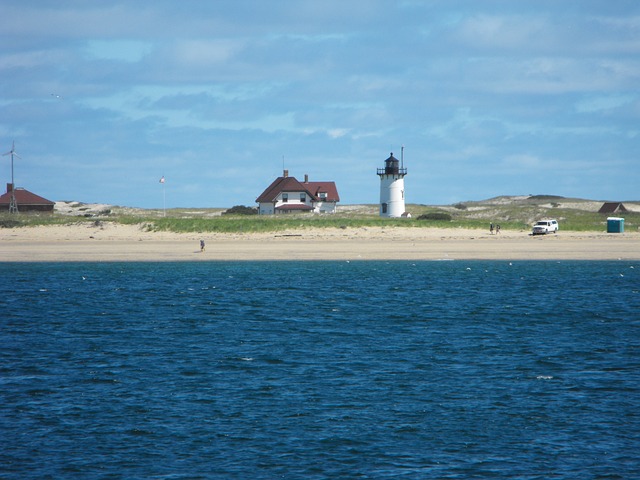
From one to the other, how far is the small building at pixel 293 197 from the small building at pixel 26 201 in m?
27.7

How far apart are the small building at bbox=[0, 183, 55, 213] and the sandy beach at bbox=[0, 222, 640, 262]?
2660cm

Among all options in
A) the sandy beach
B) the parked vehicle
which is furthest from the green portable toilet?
the parked vehicle

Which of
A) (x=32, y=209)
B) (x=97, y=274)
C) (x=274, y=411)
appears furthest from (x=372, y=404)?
(x=32, y=209)

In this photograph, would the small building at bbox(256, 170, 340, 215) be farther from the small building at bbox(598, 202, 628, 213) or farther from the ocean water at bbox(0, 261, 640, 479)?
the ocean water at bbox(0, 261, 640, 479)

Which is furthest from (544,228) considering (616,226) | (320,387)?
(320,387)

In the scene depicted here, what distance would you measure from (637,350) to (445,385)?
339 inches

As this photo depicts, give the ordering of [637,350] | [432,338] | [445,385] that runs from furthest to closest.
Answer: [432,338] < [637,350] < [445,385]

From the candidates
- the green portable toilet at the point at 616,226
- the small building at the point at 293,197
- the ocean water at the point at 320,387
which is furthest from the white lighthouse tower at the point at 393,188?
the ocean water at the point at 320,387

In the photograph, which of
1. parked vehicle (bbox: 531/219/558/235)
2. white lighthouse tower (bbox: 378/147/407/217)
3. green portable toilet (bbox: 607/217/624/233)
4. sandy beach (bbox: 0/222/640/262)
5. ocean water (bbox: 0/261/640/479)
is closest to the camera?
ocean water (bbox: 0/261/640/479)

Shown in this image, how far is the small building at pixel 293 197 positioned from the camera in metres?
101

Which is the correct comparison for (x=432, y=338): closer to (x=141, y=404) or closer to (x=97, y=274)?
(x=141, y=404)

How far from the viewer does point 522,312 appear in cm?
3500

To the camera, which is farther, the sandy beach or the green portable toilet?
the green portable toilet

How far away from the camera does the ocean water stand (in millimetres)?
14953
